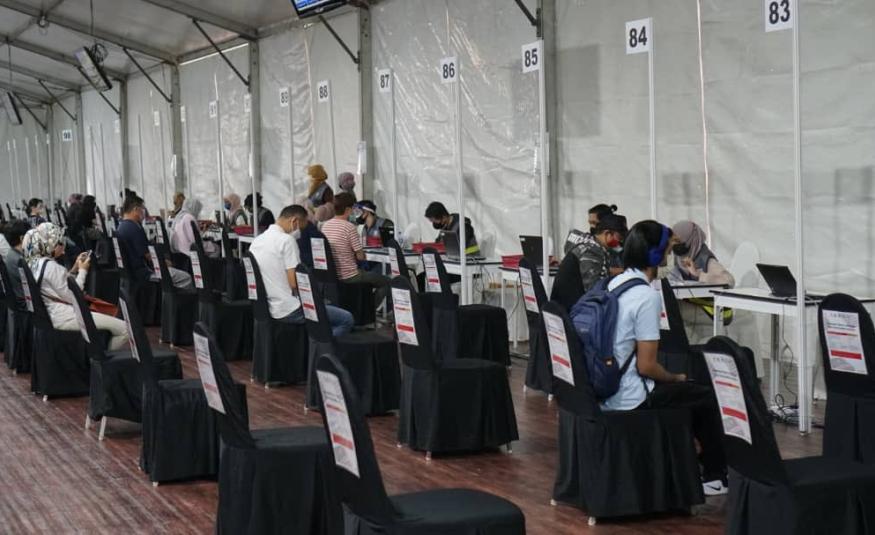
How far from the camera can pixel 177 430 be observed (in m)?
5.40

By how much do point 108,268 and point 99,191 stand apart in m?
13.1

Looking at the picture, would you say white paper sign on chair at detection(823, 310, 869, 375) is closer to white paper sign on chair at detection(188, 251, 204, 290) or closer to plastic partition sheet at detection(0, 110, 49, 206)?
white paper sign on chair at detection(188, 251, 204, 290)

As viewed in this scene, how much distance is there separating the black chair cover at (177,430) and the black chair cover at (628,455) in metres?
1.77

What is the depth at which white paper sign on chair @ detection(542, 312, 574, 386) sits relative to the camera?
4.46 metres

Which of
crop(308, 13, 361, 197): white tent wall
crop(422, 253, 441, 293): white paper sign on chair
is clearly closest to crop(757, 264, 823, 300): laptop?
crop(422, 253, 441, 293): white paper sign on chair

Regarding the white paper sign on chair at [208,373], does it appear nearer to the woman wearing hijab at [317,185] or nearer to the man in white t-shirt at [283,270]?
the man in white t-shirt at [283,270]

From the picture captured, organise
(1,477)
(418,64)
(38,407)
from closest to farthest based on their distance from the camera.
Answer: (1,477) < (38,407) < (418,64)

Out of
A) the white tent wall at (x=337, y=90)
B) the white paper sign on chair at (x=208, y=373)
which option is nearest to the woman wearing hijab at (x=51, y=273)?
the white paper sign on chair at (x=208, y=373)

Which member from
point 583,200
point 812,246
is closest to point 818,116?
point 812,246

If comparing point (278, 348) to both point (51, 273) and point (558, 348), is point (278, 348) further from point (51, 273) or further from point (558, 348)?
point (558, 348)

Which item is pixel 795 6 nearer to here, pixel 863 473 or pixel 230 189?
pixel 863 473

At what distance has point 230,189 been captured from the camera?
60.1 feet

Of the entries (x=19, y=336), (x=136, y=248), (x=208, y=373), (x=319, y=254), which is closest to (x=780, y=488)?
(x=208, y=373)

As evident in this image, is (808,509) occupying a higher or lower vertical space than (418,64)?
lower
